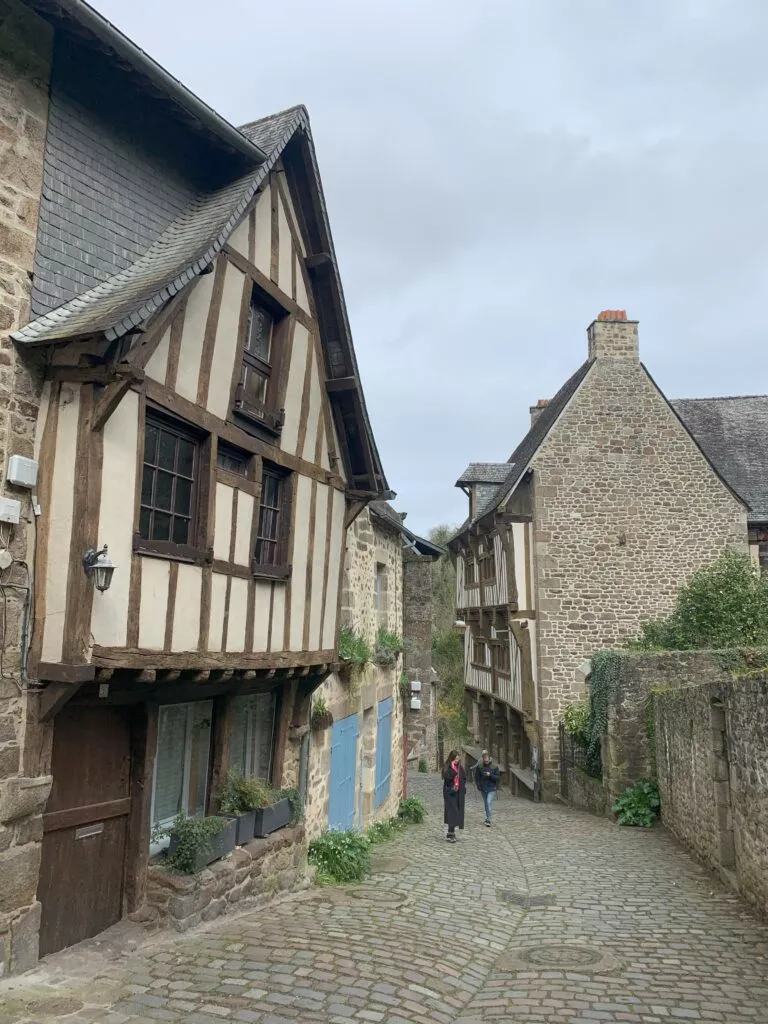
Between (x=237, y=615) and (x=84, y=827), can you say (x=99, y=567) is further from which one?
(x=84, y=827)

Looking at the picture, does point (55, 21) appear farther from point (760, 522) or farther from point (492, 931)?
point (760, 522)

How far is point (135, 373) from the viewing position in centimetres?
488

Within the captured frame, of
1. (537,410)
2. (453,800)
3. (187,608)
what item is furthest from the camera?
(537,410)

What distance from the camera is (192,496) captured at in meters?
6.14

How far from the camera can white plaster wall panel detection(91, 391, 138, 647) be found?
5.05 metres

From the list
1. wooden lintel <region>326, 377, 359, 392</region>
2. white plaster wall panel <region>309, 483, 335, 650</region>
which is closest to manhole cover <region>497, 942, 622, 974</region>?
white plaster wall panel <region>309, 483, 335, 650</region>

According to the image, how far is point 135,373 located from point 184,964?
12.1 feet

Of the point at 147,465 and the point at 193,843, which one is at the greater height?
the point at 147,465

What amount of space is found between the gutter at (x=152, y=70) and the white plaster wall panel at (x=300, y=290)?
1090 millimetres

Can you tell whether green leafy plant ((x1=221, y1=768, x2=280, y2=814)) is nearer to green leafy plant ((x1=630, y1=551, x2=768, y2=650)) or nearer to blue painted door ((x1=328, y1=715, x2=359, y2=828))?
blue painted door ((x1=328, y1=715, x2=359, y2=828))

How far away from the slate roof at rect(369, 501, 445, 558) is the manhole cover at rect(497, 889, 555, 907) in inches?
198

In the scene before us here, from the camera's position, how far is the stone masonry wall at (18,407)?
4711 millimetres

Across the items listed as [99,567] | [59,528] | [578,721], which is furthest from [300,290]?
[578,721]

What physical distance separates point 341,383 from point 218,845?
4433mm
